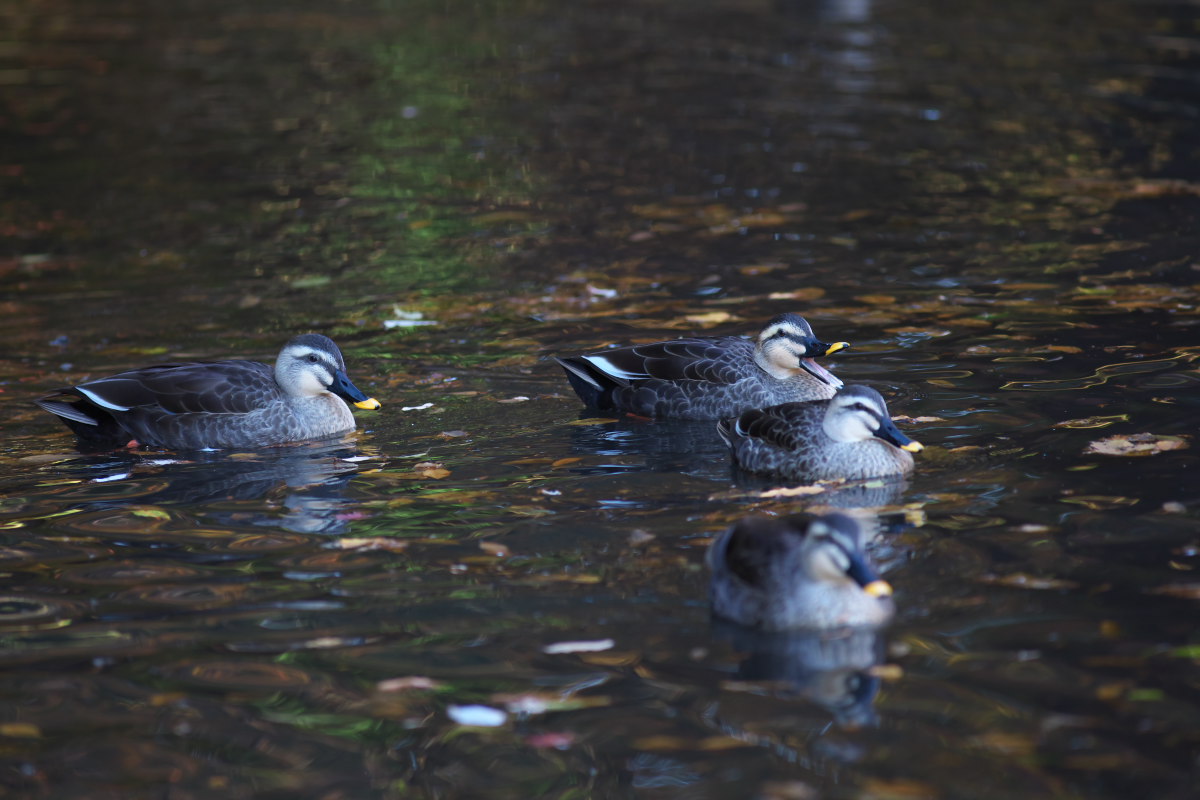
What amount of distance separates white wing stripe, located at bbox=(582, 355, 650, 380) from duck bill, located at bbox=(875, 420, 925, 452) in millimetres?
2408

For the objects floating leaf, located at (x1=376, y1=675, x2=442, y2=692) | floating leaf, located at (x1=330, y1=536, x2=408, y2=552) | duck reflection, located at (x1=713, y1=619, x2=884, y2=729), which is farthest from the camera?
floating leaf, located at (x1=330, y1=536, x2=408, y2=552)

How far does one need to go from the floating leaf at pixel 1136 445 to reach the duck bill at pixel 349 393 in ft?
16.4

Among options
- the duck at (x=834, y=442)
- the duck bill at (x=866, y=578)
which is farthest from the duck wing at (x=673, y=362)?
the duck bill at (x=866, y=578)

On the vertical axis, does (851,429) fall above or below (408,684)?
above

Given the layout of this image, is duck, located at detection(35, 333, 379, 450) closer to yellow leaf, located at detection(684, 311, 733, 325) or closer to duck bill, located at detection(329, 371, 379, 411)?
duck bill, located at detection(329, 371, 379, 411)

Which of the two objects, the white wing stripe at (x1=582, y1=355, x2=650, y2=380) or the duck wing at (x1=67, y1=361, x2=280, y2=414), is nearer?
the duck wing at (x1=67, y1=361, x2=280, y2=414)

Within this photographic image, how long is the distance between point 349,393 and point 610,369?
196cm

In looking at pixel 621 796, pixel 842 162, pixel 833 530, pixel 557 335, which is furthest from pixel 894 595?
pixel 842 162

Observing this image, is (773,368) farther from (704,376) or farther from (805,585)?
(805,585)

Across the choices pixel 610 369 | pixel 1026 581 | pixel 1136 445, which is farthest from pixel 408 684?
pixel 1136 445

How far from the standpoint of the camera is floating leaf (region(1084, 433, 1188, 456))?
29.7 feet

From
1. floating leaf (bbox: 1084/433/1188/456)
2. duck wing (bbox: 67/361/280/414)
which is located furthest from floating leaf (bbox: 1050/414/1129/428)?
duck wing (bbox: 67/361/280/414)

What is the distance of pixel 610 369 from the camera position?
10.7 m

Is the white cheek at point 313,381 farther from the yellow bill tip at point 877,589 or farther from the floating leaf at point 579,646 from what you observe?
the yellow bill tip at point 877,589
